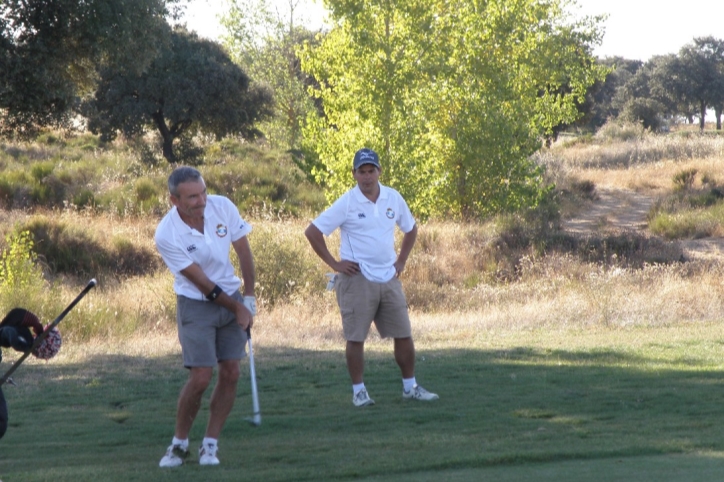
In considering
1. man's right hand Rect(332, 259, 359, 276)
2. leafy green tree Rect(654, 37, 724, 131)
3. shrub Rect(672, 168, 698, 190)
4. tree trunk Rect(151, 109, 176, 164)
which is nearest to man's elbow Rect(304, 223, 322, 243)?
man's right hand Rect(332, 259, 359, 276)

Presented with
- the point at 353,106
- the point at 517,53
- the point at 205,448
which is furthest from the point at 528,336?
the point at 517,53

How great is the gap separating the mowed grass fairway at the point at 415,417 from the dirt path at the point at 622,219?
45.1 ft

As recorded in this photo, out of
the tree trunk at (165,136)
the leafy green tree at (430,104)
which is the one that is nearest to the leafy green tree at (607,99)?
the tree trunk at (165,136)

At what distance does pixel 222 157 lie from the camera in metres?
39.7

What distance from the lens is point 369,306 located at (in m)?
8.28

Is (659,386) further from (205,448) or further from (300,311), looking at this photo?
(300,311)

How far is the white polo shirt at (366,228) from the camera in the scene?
8.24 metres

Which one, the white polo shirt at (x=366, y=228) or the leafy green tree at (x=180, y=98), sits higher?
the leafy green tree at (x=180, y=98)

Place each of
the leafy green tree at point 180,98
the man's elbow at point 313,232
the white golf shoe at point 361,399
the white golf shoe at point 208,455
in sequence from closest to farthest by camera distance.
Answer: the white golf shoe at point 208,455, the man's elbow at point 313,232, the white golf shoe at point 361,399, the leafy green tree at point 180,98

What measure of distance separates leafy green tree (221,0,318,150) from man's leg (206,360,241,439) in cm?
4119

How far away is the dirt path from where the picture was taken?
26.1m

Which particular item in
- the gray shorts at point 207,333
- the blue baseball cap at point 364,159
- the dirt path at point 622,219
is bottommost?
the dirt path at point 622,219

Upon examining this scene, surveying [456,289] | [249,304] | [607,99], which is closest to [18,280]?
[456,289]

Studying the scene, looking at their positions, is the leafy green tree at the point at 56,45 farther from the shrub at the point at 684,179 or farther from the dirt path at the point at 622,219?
the shrub at the point at 684,179
